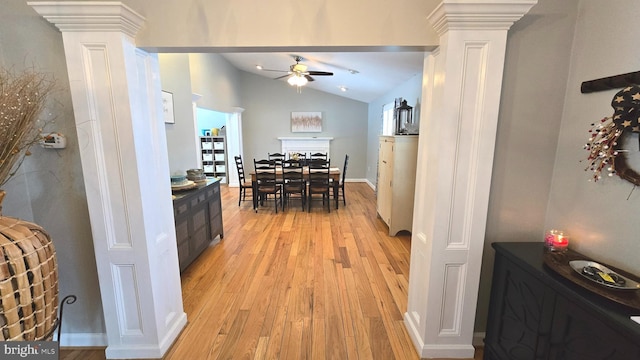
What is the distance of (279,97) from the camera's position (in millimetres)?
7582

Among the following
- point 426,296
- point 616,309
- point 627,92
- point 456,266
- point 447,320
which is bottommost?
point 447,320

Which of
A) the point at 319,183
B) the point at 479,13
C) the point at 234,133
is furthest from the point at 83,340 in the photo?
the point at 234,133

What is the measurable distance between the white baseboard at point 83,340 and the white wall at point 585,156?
3.07 meters

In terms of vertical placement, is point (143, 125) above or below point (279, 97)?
below

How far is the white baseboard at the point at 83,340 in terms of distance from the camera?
183 cm

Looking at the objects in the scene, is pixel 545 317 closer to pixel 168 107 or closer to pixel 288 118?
pixel 168 107

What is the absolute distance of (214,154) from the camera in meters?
7.31

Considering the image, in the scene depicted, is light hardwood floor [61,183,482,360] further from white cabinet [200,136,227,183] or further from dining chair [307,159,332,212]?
white cabinet [200,136,227,183]

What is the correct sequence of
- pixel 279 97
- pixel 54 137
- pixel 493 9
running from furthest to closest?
pixel 279 97 → pixel 54 137 → pixel 493 9

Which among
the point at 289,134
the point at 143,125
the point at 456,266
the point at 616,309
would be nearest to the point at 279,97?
the point at 289,134

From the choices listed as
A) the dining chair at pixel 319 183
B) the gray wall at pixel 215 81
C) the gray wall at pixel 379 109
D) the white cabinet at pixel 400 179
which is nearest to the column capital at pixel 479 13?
the white cabinet at pixel 400 179

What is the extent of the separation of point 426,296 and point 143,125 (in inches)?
80.3

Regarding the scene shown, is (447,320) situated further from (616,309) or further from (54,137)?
(54,137)

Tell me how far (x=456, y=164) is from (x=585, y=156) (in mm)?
650
